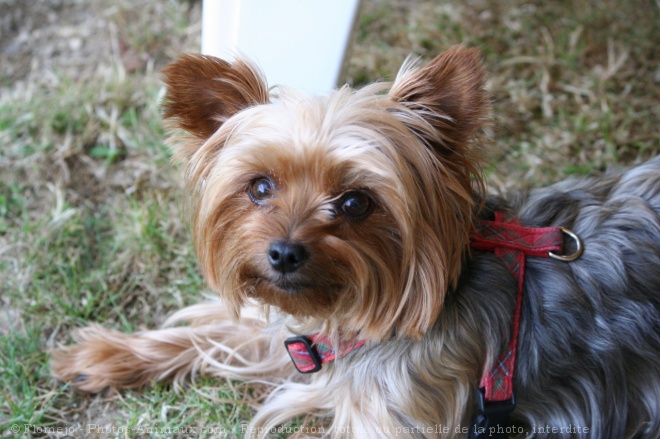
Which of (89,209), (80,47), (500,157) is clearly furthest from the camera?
(80,47)

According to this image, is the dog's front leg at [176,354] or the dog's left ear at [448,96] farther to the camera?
the dog's front leg at [176,354]

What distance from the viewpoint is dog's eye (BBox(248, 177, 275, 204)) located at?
248 centimetres

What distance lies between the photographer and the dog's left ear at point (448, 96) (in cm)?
230

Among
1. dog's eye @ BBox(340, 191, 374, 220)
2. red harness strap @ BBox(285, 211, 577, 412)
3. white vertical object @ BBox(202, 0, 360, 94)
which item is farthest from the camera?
white vertical object @ BBox(202, 0, 360, 94)

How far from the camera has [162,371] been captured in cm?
338

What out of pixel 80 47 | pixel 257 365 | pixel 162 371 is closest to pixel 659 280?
pixel 257 365

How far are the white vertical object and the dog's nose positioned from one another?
130cm

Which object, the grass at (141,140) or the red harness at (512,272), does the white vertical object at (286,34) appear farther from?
the red harness at (512,272)

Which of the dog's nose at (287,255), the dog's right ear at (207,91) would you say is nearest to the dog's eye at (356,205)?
the dog's nose at (287,255)

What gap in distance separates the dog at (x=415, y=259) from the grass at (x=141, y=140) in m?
0.79

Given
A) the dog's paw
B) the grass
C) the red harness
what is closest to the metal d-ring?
the red harness

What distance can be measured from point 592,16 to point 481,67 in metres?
3.45

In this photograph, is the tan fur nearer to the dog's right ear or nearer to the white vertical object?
the dog's right ear

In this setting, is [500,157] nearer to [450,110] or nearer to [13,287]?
[450,110]
